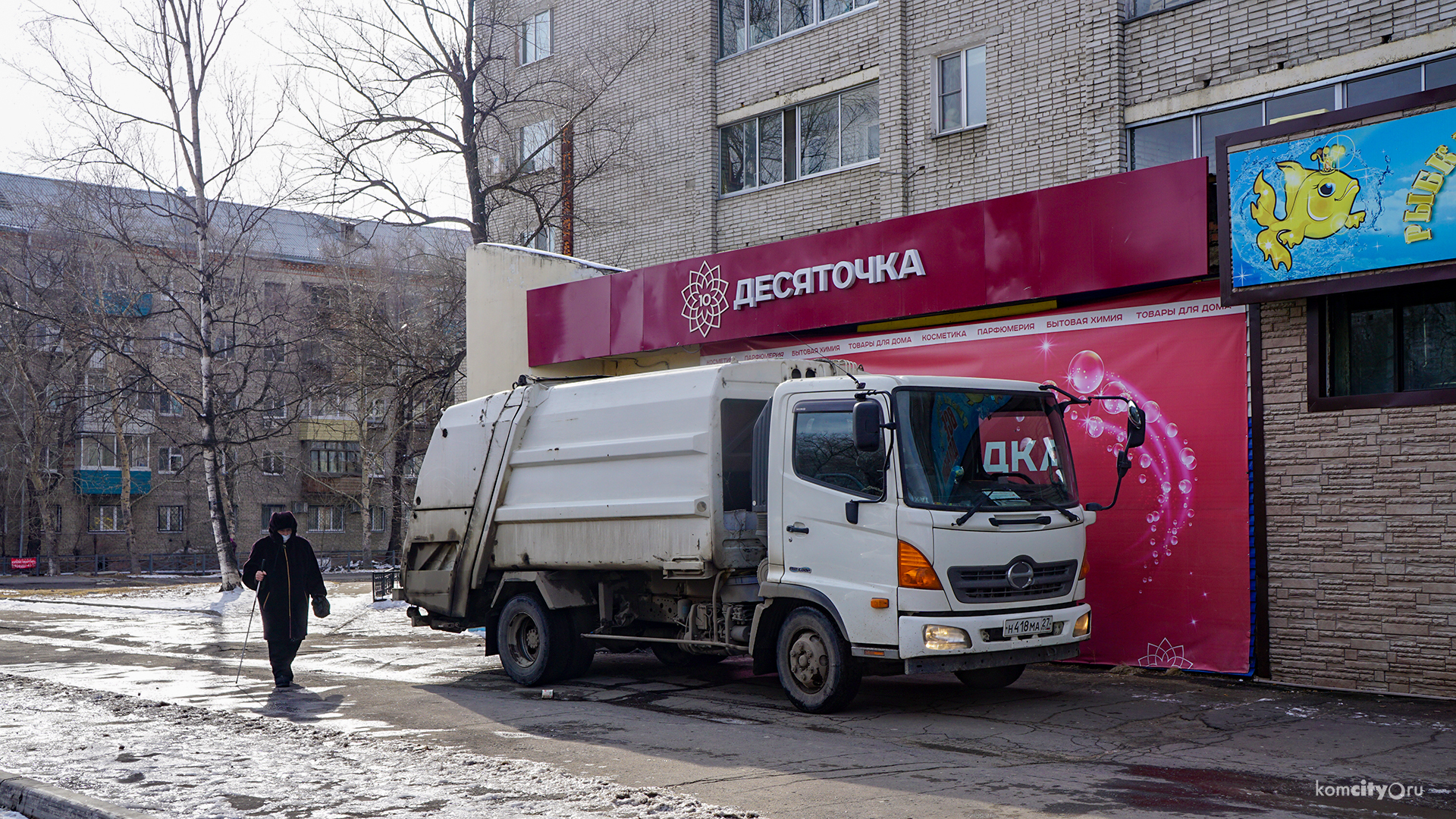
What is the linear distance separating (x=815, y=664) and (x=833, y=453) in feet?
5.09

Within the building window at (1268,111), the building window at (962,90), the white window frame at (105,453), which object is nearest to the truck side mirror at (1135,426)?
the building window at (1268,111)

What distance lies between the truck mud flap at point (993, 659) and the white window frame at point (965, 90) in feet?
24.9

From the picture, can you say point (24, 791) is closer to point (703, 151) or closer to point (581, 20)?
point (703, 151)

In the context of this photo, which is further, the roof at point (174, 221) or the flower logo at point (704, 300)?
the roof at point (174, 221)

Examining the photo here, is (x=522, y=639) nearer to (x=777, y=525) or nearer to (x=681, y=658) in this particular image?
(x=681, y=658)

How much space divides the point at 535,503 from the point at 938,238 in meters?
5.03

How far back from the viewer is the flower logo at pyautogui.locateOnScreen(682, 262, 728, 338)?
15352 mm

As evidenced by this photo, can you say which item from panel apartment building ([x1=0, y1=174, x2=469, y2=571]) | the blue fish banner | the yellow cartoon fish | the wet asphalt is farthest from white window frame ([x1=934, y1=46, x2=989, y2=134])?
panel apartment building ([x1=0, y1=174, x2=469, y2=571])

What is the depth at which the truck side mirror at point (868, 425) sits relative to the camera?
8336 millimetres

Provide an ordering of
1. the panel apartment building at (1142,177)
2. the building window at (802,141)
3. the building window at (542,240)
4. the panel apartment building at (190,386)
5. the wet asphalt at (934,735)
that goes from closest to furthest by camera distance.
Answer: the wet asphalt at (934,735) < the panel apartment building at (1142,177) < the building window at (802,141) < the building window at (542,240) < the panel apartment building at (190,386)

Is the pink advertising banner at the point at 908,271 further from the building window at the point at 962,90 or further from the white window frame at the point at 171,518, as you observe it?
the white window frame at the point at 171,518

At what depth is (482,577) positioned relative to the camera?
11.6m

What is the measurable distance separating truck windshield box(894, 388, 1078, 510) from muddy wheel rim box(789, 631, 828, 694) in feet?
4.44

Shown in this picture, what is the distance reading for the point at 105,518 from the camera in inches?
2098
